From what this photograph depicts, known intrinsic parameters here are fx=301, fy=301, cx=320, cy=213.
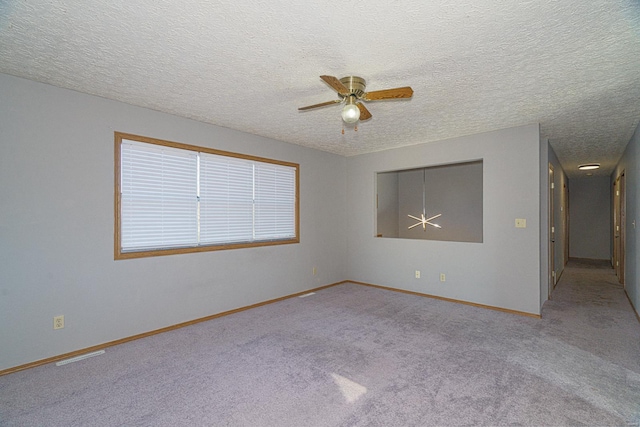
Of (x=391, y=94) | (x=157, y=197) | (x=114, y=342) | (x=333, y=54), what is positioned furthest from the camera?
(x=157, y=197)

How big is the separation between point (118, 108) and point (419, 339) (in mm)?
3958

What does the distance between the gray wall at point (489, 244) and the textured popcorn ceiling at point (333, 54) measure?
2.26 feet

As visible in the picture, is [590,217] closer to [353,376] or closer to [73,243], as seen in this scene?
[353,376]

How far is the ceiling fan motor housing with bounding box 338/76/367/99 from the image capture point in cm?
250

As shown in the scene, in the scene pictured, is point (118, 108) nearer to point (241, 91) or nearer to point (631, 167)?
point (241, 91)

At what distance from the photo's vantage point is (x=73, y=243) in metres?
2.85

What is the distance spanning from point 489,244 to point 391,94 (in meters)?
2.97

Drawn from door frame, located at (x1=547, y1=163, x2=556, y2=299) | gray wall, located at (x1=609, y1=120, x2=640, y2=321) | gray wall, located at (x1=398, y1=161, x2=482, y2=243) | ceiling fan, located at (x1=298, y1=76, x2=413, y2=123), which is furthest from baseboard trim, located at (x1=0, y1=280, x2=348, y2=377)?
gray wall, located at (x1=609, y1=120, x2=640, y2=321)

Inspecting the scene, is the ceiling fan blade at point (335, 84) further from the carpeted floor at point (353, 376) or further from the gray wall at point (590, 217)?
the gray wall at point (590, 217)

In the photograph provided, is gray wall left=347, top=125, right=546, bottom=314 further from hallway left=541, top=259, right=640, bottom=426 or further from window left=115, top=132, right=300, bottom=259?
window left=115, top=132, right=300, bottom=259

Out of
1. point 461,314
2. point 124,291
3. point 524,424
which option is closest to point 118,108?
point 124,291

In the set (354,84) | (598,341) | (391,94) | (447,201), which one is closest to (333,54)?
(354,84)

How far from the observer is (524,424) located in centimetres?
186

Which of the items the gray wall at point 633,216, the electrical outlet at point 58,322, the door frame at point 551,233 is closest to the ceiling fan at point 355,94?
the electrical outlet at point 58,322
